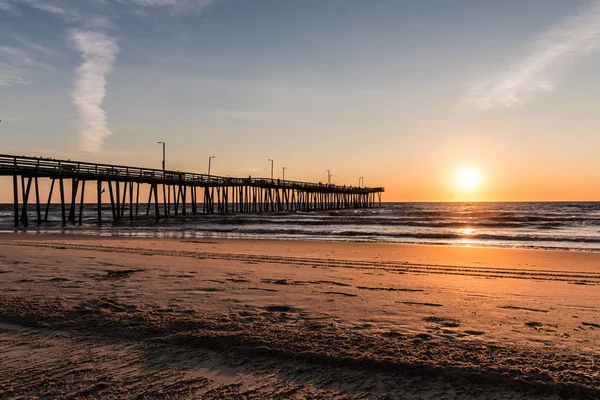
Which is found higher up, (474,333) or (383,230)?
(474,333)

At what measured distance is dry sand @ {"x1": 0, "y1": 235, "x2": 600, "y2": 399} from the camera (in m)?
3.55

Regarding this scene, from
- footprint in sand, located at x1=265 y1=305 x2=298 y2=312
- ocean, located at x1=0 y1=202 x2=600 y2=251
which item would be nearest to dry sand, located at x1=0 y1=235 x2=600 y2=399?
footprint in sand, located at x1=265 y1=305 x2=298 y2=312

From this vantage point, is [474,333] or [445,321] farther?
[445,321]

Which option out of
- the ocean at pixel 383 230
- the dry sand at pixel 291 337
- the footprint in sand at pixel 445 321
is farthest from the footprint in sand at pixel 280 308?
the ocean at pixel 383 230

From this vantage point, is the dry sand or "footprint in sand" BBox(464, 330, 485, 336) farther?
"footprint in sand" BBox(464, 330, 485, 336)

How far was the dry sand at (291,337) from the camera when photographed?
3551 millimetres

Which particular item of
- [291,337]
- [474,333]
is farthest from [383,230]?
[291,337]

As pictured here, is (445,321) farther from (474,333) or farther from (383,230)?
(383,230)

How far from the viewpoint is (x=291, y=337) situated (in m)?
4.61

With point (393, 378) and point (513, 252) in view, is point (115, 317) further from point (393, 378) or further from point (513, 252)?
point (513, 252)

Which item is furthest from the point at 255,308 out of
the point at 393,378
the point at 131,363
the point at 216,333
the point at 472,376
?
the point at 472,376

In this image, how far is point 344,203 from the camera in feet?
380

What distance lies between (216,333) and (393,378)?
1936 mm

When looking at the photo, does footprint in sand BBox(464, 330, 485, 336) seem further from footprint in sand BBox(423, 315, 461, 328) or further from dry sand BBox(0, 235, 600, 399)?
footprint in sand BBox(423, 315, 461, 328)
